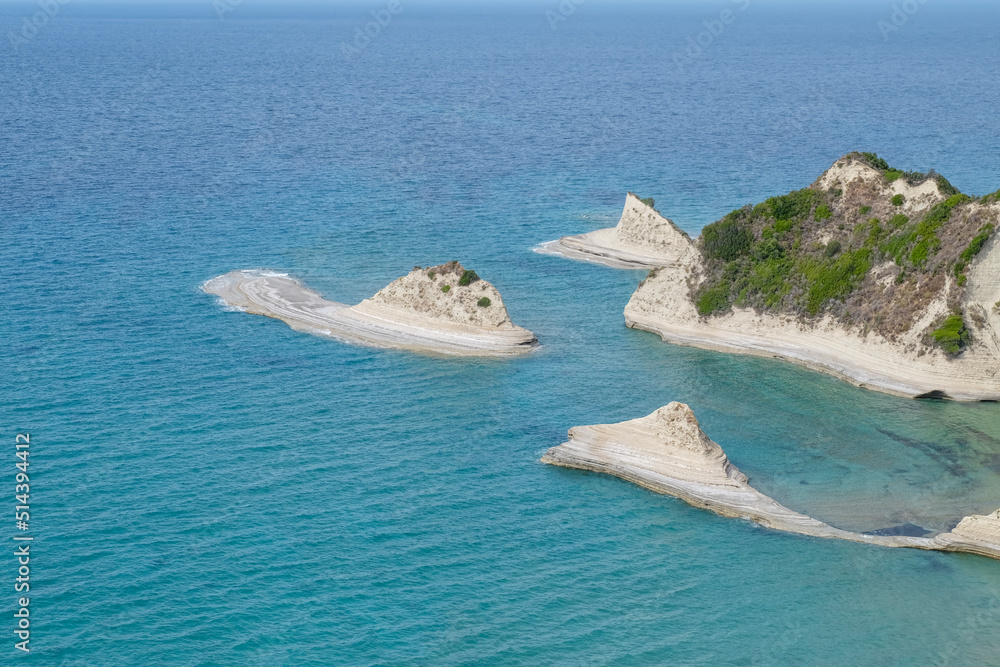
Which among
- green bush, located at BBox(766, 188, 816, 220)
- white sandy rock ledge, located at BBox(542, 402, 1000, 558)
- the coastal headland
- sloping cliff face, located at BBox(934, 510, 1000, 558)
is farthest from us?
green bush, located at BBox(766, 188, 816, 220)

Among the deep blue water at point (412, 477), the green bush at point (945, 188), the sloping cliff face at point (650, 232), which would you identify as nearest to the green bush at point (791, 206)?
the green bush at point (945, 188)

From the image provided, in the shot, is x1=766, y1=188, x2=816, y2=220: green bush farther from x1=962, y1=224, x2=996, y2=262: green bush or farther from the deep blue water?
x1=962, y1=224, x2=996, y2=262: green bush

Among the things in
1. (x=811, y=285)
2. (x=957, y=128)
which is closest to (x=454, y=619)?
(x=811, y=285)

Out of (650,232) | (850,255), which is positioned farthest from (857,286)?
(650,232)

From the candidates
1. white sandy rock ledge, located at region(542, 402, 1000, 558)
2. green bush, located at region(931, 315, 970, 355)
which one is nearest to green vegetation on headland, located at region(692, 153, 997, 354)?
green bush, located at region(931, 315, 970, 355)

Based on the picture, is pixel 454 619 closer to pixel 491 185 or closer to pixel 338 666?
pixel 338 666

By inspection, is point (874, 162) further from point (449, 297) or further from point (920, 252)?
point (449, 297)

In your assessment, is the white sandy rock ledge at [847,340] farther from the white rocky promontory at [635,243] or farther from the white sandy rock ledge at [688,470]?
the white sandy rock ledge at [688,470]
